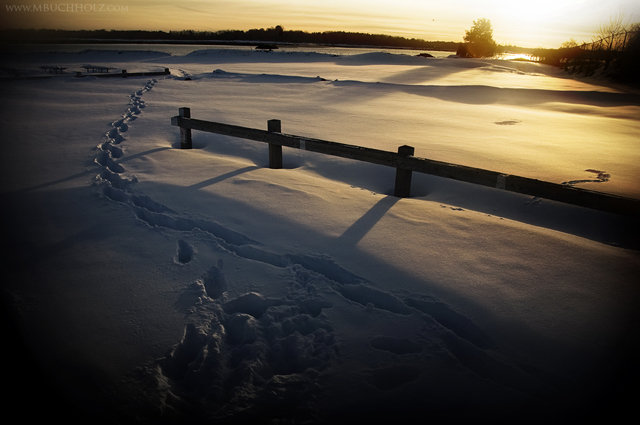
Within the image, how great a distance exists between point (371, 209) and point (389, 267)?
1.25 m

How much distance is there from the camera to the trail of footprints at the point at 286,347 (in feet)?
6.73

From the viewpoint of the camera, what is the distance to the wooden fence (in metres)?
3.11

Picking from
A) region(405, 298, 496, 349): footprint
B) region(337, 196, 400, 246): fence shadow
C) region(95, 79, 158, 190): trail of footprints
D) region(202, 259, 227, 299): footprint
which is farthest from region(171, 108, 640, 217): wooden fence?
region(202, 259, 227, 299): footprint

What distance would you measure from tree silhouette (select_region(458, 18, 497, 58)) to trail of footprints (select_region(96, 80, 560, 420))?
194 ft

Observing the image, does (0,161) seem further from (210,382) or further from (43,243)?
(210,382)

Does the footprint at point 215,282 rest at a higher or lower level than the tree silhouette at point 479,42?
lower

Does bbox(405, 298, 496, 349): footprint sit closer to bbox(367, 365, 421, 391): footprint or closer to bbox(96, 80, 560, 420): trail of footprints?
bbox(96, 80, 560, 420): trail of footprints

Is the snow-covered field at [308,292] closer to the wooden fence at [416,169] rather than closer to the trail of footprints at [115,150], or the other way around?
the trail of footprints at [115,150]

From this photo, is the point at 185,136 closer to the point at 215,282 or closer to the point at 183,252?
the point at 183,252

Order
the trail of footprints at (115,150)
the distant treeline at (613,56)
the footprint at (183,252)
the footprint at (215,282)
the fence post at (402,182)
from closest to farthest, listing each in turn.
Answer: the footprint at (215,282) → the footprint at (183,252) → the fence post at (402,182) → the trail of footprints at (115,150) → the distant treeline at (613,56)

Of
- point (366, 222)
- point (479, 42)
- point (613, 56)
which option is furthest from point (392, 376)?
point (479, 42)

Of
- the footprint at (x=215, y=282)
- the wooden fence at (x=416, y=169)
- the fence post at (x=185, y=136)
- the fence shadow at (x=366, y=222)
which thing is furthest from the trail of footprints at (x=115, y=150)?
the fence shadow at (x=366, y=222)

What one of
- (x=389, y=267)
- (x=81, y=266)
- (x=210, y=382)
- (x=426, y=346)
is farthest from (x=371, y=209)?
(x=81, y=266)

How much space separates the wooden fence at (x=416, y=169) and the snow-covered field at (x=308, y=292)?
1.53ft
